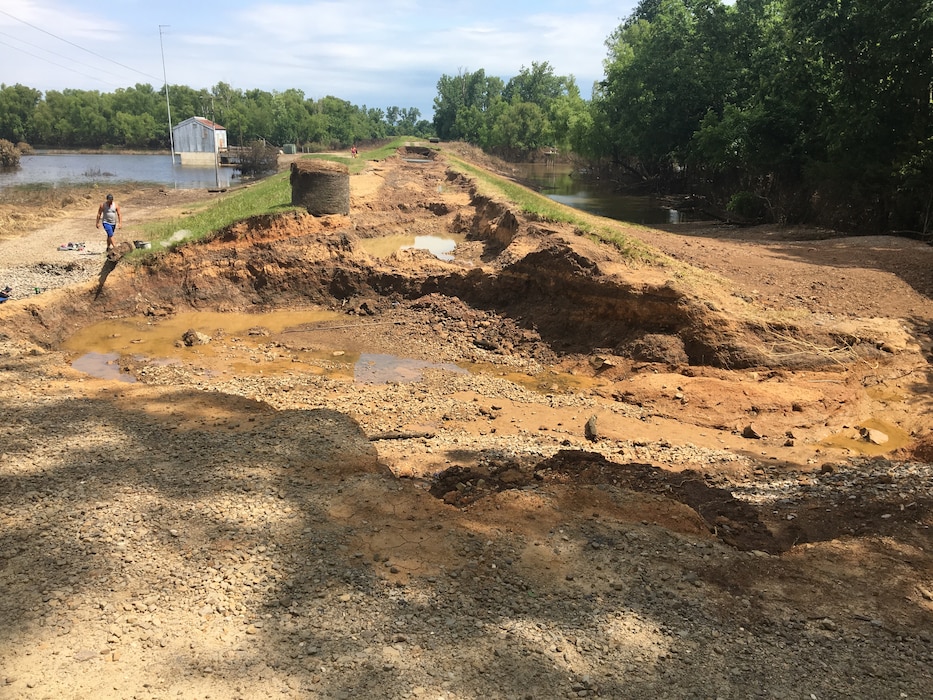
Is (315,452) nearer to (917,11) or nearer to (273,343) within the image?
(273,343)

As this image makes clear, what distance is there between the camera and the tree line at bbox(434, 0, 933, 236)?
1802 cm

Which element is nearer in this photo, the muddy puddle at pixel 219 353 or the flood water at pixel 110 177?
the muddy puddle at pixel 219 353

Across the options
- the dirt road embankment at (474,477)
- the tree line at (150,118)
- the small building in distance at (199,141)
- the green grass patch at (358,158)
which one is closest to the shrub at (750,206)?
the dirt road embankment at (474,477)

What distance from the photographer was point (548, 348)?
13.4 metres

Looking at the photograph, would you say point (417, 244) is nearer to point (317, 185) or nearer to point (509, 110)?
point (317, 185)

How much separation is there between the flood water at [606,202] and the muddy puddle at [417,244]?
10897 mm

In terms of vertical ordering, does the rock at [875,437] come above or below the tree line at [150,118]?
below

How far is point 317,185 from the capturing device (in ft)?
62.7

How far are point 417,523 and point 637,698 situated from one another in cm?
257

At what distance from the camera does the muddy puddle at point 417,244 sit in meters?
19.9

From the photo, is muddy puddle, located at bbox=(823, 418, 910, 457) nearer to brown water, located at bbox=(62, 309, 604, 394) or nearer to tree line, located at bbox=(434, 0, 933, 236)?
brown water, located at bbox=(62, 309, 604, 394)

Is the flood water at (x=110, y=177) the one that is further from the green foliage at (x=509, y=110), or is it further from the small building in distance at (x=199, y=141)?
the green foliage at (x=509, y=110)

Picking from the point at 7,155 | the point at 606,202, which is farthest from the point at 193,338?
the point at 7,155

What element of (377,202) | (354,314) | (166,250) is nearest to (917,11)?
(354,314)
